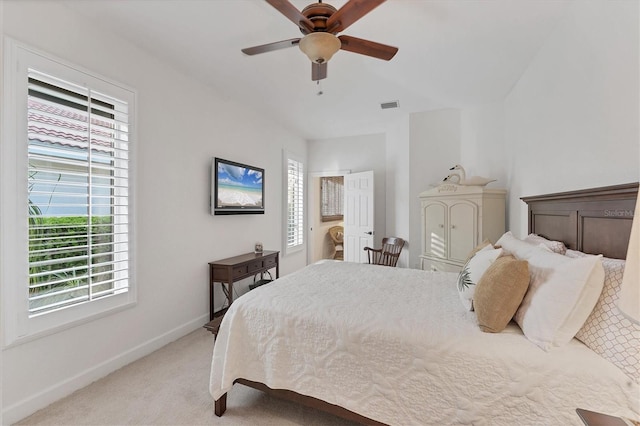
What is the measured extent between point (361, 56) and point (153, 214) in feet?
8.03

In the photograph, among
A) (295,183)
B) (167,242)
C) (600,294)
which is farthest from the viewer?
(295,183)

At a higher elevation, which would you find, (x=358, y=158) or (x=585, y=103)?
(x=358, y=158)

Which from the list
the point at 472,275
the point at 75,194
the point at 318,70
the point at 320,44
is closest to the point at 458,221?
the point at 472,275

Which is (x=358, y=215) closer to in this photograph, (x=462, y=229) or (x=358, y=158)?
(x=358, y=158)

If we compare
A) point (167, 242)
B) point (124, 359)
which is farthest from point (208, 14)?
point (124, 359)

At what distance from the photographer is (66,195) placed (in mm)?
1995

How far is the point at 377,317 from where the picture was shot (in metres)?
1.60

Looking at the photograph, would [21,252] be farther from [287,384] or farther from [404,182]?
[404,182]

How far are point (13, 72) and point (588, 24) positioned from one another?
3.48 metres

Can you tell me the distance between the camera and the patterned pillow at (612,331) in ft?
3.57

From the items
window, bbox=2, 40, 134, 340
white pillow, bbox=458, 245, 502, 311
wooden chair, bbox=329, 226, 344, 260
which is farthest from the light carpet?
wooden chair, bbox=329, 226, 344, 260

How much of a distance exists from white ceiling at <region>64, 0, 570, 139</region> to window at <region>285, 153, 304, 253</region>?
1.44 m

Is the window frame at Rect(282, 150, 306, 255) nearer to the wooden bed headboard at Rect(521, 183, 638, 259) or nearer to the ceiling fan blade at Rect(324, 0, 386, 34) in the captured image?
the ceiling fan blade at Rect(324, 0, 386, 34)

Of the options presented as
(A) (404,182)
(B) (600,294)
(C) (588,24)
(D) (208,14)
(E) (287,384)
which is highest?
(D) (208,14)
